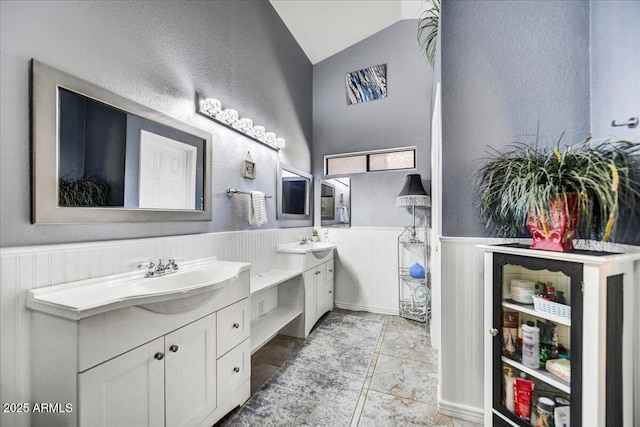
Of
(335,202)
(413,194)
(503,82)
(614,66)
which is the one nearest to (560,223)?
(614,66)

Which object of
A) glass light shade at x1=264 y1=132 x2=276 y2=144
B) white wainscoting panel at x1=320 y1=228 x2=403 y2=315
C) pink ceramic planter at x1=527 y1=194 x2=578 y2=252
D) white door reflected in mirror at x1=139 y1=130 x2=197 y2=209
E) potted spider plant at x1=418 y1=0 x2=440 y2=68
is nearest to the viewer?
pink ceramic planter at x1=527 y1=194 x2=578 y2=252

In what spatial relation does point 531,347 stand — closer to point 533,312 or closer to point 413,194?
point 533,312

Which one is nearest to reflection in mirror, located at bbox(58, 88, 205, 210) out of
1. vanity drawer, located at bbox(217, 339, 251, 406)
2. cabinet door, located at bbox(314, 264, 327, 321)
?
vanity drawer, located at bbox(217, 339, 251, 406)

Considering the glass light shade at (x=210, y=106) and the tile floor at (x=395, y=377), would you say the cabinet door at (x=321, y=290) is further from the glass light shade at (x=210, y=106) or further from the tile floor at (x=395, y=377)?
the glass light shade at (x=210, y=106)

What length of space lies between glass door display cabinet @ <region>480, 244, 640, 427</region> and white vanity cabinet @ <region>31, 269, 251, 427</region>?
1.49 metres

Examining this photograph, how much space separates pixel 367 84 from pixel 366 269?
8.18ft

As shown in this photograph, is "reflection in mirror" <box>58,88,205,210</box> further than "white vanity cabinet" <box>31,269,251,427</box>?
Yes

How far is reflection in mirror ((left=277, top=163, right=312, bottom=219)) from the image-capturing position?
292 centimetres

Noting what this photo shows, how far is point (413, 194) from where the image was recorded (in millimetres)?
2912

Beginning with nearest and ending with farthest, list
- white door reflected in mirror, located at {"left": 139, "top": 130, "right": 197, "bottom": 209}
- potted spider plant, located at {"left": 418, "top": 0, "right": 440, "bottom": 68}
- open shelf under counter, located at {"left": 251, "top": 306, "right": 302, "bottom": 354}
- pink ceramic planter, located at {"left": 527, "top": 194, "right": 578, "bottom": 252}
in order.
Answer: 1. pink ceramic planter, located at {"left": 527, "top": 194, "right": 578, "bottom": 252}
2. white door reflected in mirror, located at {"left": 139, "top": 130, "right": 197, "bottom": 209}
3. potted spider plant, located at {"left": 418, "top": 0, "right": 440, "bottom": 68}
4. open shelf under counter, located at {"left": 251, "top": 306, "right": 302, "bottom": 354}

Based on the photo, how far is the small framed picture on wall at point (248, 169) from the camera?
2.30 meters

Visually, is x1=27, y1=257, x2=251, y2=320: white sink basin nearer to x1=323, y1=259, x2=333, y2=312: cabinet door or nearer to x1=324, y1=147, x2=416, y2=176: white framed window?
x1=323, y1=259, x2=333, y2=312: cabinet door

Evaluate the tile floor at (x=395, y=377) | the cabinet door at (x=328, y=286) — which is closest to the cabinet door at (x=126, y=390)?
the tile floor at (x=395, y=377)

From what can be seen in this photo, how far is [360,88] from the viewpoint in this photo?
3494 mm
